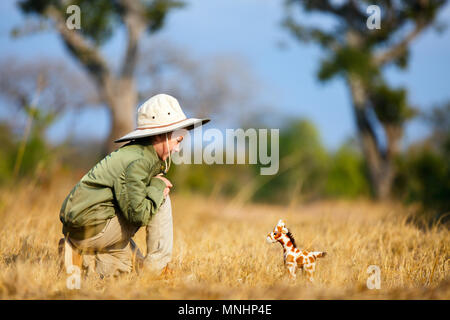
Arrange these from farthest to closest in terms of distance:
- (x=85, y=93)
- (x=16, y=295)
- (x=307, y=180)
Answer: (x=85, y=93), (x=307, y=180), (x=16, y=295)

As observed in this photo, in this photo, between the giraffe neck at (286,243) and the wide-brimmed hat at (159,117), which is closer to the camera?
the giraffe neck at (286,243)

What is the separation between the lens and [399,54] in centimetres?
1245

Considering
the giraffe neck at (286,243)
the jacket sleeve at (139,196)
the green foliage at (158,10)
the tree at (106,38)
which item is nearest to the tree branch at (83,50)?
the tree at (106,38)

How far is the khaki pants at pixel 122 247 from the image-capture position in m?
2.62

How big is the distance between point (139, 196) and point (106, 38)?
9.57m

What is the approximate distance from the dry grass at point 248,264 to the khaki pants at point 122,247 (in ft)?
0.43

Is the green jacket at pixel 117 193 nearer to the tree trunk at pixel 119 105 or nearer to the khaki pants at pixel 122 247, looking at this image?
the khaki pants at pixel 122 247

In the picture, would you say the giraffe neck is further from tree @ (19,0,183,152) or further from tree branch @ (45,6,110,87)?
tree branch @ (45,6,110,87)

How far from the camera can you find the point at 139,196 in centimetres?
246

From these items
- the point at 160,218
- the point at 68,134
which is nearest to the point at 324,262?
the point at 160,218

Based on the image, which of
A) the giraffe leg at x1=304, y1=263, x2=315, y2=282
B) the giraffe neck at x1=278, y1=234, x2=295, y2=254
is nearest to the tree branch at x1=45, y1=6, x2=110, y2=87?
the giraffe neck at x1=278, y1=234, x2=295, y2=254

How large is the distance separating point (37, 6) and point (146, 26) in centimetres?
241

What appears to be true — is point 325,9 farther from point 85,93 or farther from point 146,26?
point 85,93

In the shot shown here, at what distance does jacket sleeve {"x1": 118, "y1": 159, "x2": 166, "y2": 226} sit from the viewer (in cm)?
246
